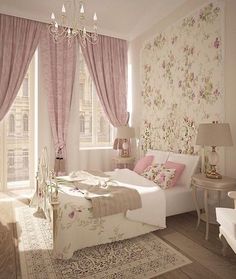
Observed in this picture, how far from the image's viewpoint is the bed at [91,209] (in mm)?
2555

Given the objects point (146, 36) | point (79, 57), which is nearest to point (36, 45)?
point (79, 57)

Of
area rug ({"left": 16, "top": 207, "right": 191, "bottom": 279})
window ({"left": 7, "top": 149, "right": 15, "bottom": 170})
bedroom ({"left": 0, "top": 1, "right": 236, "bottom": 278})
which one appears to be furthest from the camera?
window ({"left": 7, "top": 149, "right": 15, "bottom": 170})

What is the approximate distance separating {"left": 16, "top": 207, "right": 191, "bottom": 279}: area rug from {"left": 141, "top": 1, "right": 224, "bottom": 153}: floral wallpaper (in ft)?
6.27

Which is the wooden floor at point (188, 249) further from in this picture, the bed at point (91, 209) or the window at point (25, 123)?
the window at point (25, 123)

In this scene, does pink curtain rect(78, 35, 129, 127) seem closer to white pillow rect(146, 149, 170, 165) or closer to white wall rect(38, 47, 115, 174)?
white wall rect(38, 47, 115, 174)

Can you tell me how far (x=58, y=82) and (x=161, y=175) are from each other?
3.07 meters

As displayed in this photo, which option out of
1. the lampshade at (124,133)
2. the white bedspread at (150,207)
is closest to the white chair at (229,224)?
the white bedspread at (150,207)

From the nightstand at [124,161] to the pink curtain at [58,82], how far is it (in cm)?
119

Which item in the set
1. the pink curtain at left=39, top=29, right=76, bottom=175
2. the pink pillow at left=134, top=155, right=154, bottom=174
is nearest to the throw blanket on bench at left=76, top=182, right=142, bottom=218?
the pink pillow at left=134, top=155, right=154, bottom=174

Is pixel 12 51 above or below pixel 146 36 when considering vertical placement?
below

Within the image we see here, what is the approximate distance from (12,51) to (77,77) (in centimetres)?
142

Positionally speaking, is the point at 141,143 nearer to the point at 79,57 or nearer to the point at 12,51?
the point at 79,57

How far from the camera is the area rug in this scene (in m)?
2.38

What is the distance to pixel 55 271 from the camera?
2414mm
